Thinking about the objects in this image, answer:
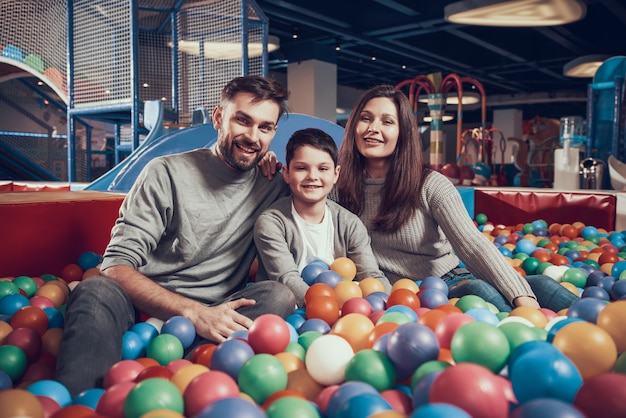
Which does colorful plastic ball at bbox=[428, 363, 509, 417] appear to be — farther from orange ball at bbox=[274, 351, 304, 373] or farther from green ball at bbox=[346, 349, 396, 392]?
orange ball at bbox=[274, 351, 304, 373]

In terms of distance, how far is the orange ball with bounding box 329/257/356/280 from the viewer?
1549mm

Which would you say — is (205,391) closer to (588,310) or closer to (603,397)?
(603,397)

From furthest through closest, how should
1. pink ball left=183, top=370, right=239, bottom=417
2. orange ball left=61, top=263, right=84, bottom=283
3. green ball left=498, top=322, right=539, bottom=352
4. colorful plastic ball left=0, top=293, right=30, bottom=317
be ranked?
1. orange ball left=61, top=263, right=84, bottom=283
2. colorful plastic ball left=0, top=293, right=30, bottom=317
3. green ball left=498, top=322, right=539, bottom=352
4. pink ball left=183, top=370, right=239, bottom=417

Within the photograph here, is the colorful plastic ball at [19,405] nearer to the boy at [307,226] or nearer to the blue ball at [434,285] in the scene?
the boy at [307,226]

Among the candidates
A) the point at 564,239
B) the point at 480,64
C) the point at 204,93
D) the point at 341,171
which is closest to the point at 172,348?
the point at 341,171

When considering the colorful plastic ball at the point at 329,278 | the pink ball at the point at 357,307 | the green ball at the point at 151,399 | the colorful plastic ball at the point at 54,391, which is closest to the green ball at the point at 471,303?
the pink ball at the point at 357,307

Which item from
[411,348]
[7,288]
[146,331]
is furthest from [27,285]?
[411,348]

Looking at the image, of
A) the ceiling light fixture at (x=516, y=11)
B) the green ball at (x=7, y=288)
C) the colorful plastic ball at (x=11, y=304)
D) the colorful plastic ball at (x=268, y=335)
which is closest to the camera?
the colorful plastic ball at (x=268, y=335)

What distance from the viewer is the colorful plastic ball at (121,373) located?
0.91 m

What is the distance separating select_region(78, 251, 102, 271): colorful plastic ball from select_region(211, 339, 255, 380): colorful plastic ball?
41.3 inches

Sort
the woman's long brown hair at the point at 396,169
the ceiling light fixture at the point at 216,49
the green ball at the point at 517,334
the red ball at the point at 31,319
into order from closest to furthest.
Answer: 1. the green ball at the point at 517,334
2. the red ball at the point at 31,319
3. the woman's long brown hair at the point at 396,169
4. the ceiling light fixture at the point at 216,49

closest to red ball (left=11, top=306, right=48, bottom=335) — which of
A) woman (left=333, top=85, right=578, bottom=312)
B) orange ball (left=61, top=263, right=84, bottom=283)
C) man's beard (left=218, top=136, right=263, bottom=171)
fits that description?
orange ball (left=61, top=263, right=84, bottom=283)

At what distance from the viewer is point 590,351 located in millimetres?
817

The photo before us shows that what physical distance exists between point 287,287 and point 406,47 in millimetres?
A: 8096
